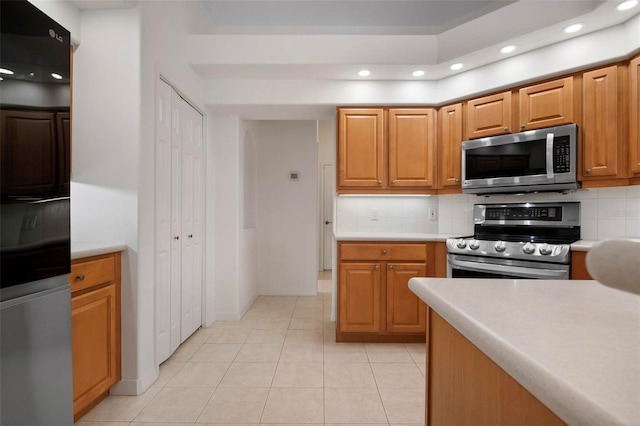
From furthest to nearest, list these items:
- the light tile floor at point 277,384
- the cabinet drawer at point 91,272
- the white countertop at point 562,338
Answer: the light tile floor at point 277,384 → the cabinet drawer at point 91,272 → the white countertop at point 562,338

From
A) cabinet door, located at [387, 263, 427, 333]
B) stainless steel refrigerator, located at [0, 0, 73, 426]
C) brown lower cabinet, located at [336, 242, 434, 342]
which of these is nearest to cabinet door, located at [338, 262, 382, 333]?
brown lower cabinet, located at [336, 242, 434, 342]

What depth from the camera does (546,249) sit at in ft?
7.90

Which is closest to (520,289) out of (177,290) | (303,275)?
(177,290)

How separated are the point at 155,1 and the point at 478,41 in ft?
8.01

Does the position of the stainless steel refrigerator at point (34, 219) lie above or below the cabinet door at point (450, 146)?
below

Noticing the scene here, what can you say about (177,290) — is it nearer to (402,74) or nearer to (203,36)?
(203,36)

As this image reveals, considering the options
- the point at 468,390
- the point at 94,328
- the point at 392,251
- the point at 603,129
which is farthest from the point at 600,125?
the point at 94,328

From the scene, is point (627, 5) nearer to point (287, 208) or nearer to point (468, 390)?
point (468, 390)

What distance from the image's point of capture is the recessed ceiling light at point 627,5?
211 centimetres

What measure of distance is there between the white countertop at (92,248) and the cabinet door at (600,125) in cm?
321

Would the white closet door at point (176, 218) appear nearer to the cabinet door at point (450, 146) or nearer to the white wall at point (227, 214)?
the white wall at point (227, 214)

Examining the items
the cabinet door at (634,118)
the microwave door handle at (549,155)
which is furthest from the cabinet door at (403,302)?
the cabinet door at (634,118)

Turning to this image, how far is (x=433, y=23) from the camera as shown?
330 centimetres

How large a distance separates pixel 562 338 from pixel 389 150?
9.58 feet
